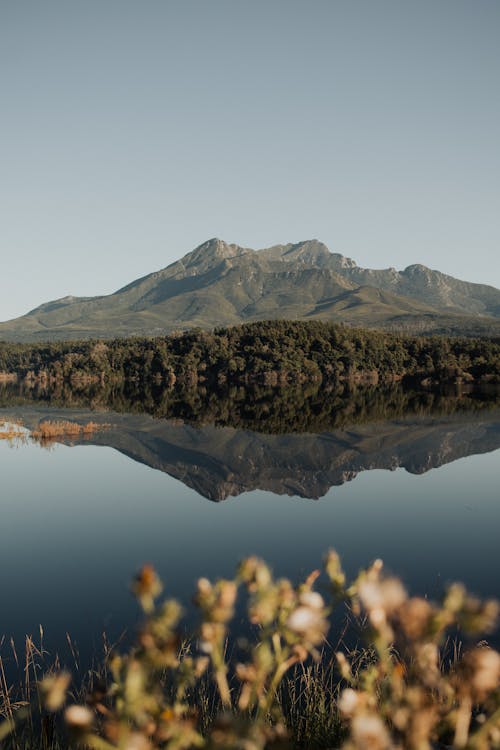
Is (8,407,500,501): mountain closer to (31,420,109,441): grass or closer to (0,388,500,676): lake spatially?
(0,388,500,676): lake

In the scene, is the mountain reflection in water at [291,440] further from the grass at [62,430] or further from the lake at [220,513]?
the grass at [62,430]

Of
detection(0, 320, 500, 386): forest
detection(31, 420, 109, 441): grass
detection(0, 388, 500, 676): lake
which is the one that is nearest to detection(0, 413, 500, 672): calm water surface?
detection(0, 388, 500, 676): lake

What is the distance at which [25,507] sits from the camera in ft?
96.2

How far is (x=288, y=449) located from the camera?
155ft

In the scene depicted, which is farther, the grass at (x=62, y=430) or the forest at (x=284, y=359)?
the forest at (x=284, y=359)

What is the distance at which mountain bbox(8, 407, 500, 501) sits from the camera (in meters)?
36.7

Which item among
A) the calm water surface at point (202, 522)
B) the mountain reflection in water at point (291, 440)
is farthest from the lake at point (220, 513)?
the mountain reflection in water at point (291, 440)

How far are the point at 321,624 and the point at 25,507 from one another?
1192 inches

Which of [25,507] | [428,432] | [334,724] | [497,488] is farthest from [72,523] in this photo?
[428,432]

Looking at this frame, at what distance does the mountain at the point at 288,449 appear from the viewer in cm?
3666

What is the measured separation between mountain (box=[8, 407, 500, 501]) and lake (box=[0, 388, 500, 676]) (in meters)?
0.19

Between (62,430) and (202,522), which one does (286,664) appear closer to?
(202,522)

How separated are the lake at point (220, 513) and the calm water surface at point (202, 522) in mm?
91

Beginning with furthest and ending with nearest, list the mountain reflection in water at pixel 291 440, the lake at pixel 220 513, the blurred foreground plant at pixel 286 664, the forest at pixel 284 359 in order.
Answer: the forest at pixel 284 359 → the mountain reflection in water at pixel 291 440 → the lake at pixel 220 513 → the blurred foreground plant at pixel 286 664
